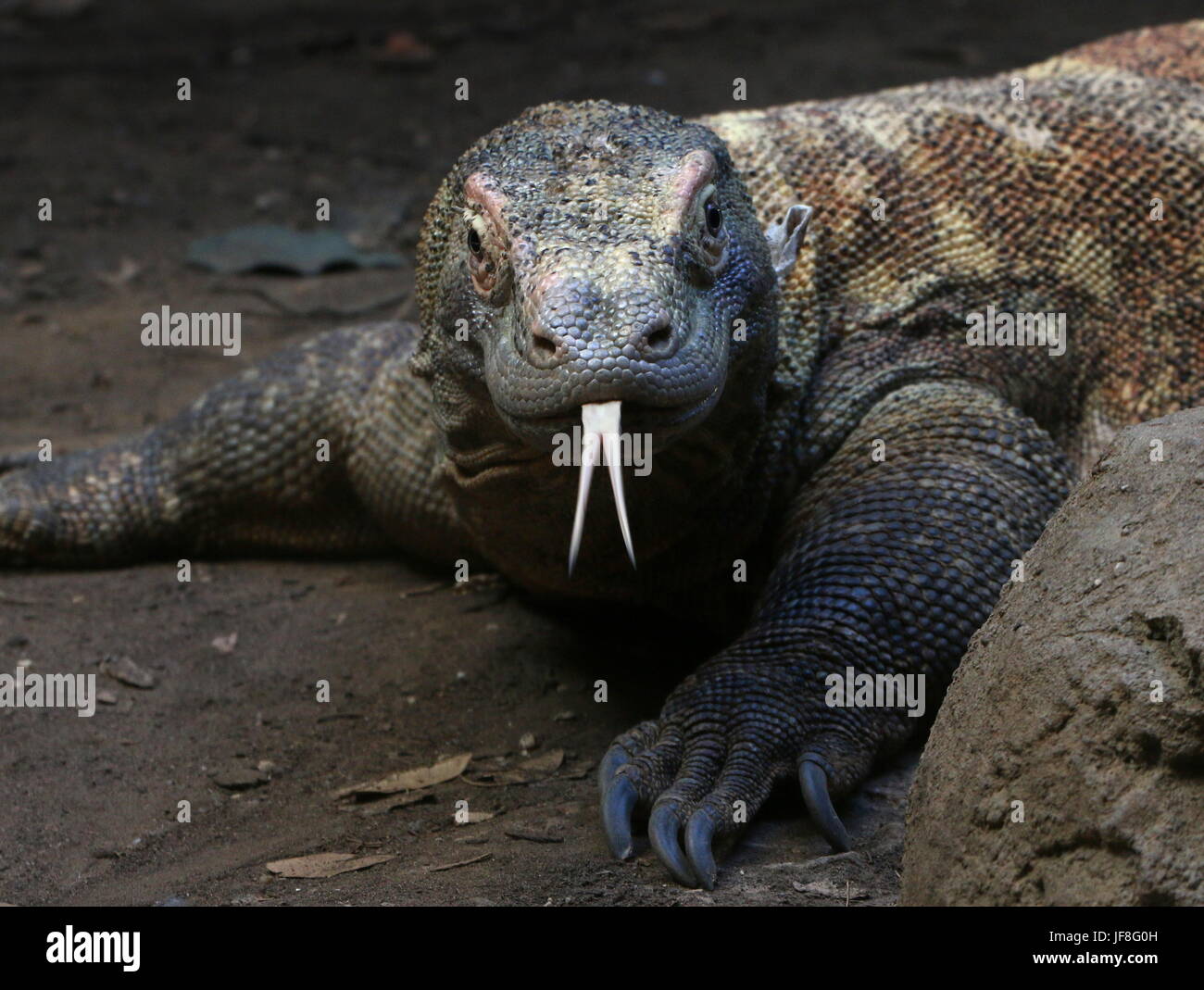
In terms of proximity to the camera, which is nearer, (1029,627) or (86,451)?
(1029,627)

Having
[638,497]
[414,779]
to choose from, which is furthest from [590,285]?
[414,779]

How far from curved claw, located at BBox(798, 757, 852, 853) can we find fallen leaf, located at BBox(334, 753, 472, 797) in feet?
3.18

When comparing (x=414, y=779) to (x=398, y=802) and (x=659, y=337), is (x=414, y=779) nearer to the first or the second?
(x=398, y=802)

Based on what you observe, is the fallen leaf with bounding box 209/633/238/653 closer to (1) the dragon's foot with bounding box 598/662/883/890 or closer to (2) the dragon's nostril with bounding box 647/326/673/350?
(1) the dragon's foot with bounding box 598/662/883/890

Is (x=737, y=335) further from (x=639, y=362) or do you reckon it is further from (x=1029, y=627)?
(x=1029, y=627)

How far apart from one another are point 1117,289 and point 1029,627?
9.15ft

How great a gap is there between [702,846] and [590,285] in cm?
120

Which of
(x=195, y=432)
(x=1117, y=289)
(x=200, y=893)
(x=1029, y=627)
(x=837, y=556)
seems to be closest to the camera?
(x=1029, y=627)

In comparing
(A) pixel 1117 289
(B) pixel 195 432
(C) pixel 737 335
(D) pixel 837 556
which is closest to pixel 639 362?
(C) pixel 737 335

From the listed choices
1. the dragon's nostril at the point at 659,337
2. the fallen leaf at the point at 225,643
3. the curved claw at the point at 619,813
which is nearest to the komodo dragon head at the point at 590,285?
the dragon's nostril at the point at 659,337

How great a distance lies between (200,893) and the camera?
11.1ft

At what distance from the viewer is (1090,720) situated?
2420 millimetres

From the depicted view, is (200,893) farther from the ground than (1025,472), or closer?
closer
